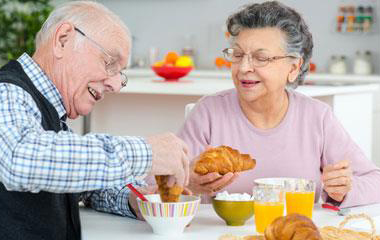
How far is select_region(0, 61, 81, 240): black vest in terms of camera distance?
160cm

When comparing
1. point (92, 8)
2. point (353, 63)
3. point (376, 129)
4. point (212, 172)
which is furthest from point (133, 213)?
point (353, 63)

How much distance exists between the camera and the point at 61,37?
169 centimetres

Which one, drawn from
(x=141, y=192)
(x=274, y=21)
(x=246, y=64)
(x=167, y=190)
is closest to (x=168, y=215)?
(x=167, y=190)

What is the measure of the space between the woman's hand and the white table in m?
0.08

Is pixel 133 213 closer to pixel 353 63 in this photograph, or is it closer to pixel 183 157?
pixel 183 157

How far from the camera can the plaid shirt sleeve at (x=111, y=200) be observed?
6.15 feet

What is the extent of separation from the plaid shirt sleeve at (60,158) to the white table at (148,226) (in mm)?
248

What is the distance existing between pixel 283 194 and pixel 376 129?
402 centimetres

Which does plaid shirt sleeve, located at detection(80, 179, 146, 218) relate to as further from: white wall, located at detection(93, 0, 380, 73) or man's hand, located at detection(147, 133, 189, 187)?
white wall, located at detection(93, 0, 380, 73)

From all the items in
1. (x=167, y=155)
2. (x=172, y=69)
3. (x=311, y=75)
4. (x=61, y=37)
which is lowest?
(x=311, y=75)

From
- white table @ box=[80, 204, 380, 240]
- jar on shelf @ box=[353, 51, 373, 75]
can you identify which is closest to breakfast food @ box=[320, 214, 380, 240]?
white table @ box=[80, 204, 380, 240]

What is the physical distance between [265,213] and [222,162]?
0.81ft

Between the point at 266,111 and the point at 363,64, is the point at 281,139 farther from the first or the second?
the point at 363,64

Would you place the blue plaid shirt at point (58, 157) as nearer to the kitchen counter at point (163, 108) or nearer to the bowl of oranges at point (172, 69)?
the kitchen counter at point (163, 108)
